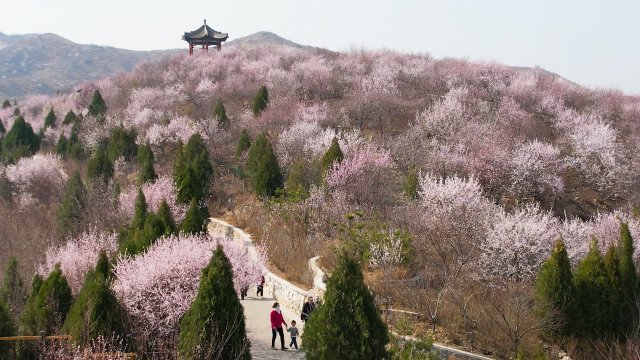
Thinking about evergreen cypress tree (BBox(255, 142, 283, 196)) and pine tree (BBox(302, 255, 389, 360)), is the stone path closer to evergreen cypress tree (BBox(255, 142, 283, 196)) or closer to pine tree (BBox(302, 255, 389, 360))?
pine tree (BBox(302, 255, 389, 360))

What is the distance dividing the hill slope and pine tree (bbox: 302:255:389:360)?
122 meters

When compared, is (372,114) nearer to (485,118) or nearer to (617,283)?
(485,118)

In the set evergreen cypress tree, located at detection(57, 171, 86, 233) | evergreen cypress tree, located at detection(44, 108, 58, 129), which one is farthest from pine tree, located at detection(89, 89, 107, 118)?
evergreen cypress tree, located at detection(57, 171, 86, 233)

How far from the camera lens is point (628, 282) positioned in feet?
35.9

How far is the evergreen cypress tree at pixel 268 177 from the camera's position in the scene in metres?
20.9

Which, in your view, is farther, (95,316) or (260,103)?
(260,103)

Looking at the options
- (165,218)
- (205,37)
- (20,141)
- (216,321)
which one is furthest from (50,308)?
(205,37)

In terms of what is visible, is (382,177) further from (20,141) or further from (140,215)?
(20,141)

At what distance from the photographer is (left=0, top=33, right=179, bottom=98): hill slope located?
120250mm

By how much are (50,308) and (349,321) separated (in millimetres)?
5702

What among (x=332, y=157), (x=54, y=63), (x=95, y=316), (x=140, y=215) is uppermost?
(x=54, y=63)

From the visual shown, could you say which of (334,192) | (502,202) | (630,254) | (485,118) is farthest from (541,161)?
(630,254)

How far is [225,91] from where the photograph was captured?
1499 inches

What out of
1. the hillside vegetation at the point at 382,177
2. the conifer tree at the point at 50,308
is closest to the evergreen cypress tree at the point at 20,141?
the hillside vegetation at the point at 382,177
